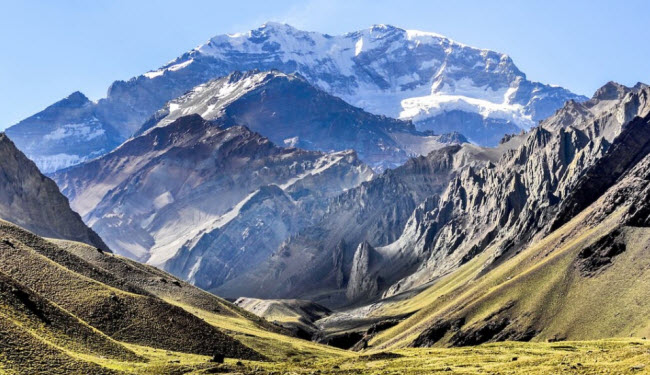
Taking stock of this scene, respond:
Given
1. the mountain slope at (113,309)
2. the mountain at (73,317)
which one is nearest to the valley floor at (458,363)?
the mountain at (73,317)

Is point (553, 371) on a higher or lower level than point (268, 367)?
higher

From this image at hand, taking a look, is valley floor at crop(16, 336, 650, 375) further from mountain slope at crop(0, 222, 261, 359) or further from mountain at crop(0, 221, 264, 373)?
mountain slope at crop(0, 222, 261, 359)

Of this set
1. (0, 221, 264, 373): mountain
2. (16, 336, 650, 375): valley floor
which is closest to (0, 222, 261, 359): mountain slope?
(0, 221, 264, 373): mountain

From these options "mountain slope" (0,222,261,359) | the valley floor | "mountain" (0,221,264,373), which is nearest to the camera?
the valley floor

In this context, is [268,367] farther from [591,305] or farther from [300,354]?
[591,305]

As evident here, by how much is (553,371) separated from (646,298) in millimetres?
101227

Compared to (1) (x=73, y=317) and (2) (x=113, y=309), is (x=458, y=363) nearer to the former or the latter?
(1) (x=73, y=317)

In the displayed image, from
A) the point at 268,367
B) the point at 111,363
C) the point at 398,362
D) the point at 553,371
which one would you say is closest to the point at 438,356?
the point at 398,362

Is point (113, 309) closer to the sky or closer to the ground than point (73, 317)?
closer to the sky

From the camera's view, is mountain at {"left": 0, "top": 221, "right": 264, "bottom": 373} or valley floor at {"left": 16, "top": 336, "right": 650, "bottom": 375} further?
mountain at {"left": 0, "top": 221, "right": 264, "bottom": 373}

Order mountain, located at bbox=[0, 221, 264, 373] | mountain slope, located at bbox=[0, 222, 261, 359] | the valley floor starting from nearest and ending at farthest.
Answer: the valley floor < mountain, located at bbox=[0, 221, 264, 373] < mountain slope, located at bbox=[0, 222, 261, 359]

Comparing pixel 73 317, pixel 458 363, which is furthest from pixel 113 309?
pixel 458 363

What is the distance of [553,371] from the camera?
9175 cm

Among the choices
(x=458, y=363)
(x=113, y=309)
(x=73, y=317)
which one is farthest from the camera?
(x=113, y=309)
